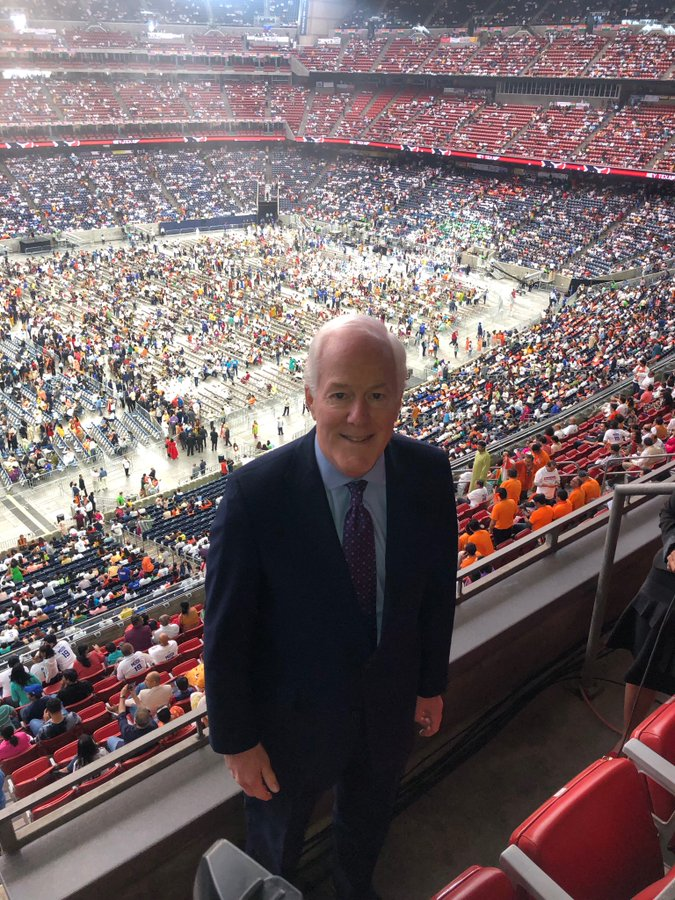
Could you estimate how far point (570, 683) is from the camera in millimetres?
3756

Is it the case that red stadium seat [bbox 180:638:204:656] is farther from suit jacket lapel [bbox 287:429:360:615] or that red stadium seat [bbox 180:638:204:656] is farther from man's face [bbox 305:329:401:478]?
man's face [bbox 305:329:401:478]

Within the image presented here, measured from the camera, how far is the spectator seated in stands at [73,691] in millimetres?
5820

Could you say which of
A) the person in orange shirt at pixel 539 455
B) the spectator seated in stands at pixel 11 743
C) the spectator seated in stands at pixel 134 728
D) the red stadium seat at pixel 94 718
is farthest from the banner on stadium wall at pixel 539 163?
the spectator seated in stands at pixel 11 743

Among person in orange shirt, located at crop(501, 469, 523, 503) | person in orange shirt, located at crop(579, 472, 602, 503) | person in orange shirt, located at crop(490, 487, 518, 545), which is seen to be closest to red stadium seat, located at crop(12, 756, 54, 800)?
person in orange shirt, located at crop(490, 487, 518, 545)

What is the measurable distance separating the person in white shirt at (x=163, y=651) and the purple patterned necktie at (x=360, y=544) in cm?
468

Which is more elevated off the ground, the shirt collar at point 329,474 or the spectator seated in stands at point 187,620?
the shirt collar at point 329,474

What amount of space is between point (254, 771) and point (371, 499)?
0.94m

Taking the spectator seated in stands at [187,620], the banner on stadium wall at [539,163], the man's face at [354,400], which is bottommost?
the spectator seated in stands at [187,620]

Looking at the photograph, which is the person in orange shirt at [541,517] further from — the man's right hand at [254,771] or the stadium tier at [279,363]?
the man's right hand at [254,771]

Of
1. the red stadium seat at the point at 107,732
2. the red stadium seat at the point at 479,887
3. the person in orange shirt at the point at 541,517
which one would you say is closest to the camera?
the red stadium seat at the point at 479,887

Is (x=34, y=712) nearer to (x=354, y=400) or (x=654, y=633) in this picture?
(x=654, y=633)

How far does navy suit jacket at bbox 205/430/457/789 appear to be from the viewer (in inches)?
77.3

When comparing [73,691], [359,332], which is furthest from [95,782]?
[359,332]

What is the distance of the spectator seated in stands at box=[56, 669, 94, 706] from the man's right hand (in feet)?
13.9
